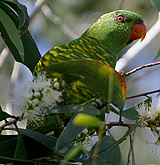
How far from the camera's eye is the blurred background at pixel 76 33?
2402mm

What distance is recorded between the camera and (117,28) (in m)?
1.59

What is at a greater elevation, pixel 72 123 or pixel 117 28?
pixel 117 28

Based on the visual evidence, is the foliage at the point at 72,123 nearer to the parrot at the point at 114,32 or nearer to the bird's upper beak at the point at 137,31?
the parrot at the point at 114,32

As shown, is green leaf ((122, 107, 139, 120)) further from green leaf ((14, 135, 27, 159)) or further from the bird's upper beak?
the bird's upper beak

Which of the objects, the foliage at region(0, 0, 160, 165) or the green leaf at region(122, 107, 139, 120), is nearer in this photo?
the foliage at region(0, 0, 160, 165)

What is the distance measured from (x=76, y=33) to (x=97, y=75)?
281 cm

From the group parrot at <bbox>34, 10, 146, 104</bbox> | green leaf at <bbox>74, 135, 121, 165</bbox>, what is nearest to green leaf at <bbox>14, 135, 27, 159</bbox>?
green leaf at <bbox>74, 135, 121, 165</bbox>

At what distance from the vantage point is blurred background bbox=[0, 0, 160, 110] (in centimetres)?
240

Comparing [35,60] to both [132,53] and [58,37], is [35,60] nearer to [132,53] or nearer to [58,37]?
[132,53]

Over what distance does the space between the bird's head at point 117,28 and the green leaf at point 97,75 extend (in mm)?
1035

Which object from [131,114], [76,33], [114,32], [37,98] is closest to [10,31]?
[37,98]

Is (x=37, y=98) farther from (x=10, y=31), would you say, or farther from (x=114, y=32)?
(x=114, y=32)

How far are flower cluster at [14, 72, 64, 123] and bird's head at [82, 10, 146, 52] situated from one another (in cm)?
105

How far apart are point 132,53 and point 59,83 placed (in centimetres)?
186
